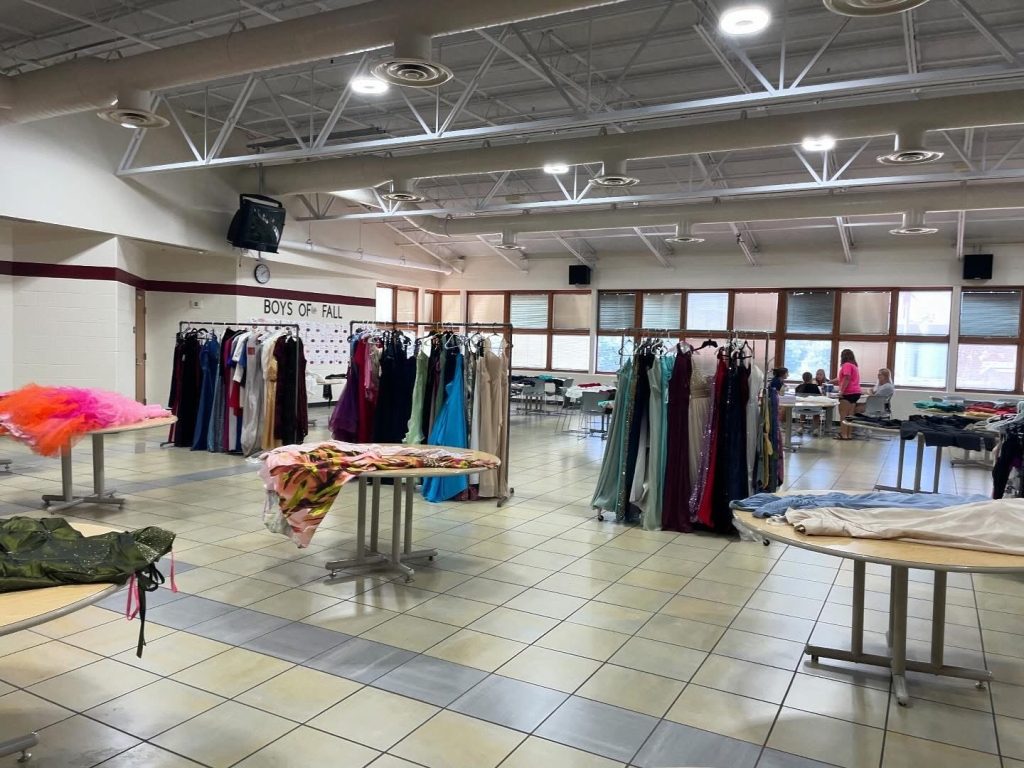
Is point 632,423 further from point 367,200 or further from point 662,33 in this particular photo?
point 367,200

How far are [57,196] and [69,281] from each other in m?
1.22

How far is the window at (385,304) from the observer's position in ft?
56.9

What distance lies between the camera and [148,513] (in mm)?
5859

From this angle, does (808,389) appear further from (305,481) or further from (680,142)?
(305,481)

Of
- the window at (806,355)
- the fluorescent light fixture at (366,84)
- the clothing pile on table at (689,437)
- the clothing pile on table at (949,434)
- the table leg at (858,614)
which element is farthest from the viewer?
the window at (806,355)

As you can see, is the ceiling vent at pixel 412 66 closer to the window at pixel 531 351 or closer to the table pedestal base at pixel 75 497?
the table pedestal base at pixel 75 497

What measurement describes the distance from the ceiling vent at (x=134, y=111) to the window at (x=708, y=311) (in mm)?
11801

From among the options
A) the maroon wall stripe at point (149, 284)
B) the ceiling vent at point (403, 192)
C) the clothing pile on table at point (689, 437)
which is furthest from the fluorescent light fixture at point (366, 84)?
the maroon wall stripe at point (149, 284)

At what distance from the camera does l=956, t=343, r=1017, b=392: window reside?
1341 centimetres

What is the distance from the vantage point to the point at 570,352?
57.7ft

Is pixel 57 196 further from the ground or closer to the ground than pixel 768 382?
further from the ground

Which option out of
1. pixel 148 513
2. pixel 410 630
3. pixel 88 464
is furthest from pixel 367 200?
pixel 410 630

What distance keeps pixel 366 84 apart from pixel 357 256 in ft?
26.0

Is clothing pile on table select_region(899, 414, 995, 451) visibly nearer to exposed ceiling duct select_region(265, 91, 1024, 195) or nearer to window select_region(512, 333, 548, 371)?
exposed ceiling duct select_region(265, 91, 1024, 195)
